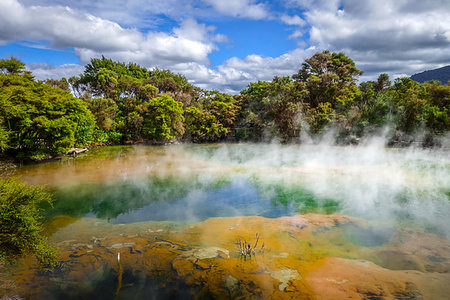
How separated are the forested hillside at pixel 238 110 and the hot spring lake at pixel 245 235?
5640 mm

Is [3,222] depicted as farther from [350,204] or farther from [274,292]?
[350,204]

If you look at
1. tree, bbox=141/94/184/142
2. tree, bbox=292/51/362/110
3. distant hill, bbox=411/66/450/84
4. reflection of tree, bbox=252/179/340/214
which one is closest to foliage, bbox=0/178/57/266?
reflection of tree, bbox=252/179/340/214

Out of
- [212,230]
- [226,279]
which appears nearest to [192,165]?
[212,230]

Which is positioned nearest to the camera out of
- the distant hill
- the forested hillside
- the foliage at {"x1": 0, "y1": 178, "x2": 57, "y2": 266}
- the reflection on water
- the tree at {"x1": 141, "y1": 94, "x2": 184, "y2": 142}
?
the foliage at {"x1": 0, "y1": 178, "x2": 57, "y2": 266}

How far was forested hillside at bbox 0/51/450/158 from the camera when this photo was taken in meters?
17.8

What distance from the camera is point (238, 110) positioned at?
3575 cm

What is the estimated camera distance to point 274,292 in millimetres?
4895

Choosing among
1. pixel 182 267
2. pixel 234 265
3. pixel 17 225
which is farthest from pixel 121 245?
pixel 234 265

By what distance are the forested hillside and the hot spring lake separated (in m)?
5.64

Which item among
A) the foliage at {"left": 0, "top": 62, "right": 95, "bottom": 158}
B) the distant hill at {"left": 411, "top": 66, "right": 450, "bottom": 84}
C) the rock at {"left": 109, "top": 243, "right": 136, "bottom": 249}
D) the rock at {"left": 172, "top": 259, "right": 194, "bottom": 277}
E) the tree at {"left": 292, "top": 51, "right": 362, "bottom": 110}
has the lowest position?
the rock at {"left": 172, "top": 259, "right": 194, "bottom": 277}

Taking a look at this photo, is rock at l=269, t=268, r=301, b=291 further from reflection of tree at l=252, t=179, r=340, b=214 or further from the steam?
reflection of tree at l=252, t=179, r=340, b=214

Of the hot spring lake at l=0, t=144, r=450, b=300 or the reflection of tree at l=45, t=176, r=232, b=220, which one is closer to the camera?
the hot spring lake at l=0, t=144, r=450, b=300

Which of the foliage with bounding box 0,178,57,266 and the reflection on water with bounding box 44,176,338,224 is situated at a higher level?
the foliage with bounding box 0,178,57,266

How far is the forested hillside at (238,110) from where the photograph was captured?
17766 millimetres
